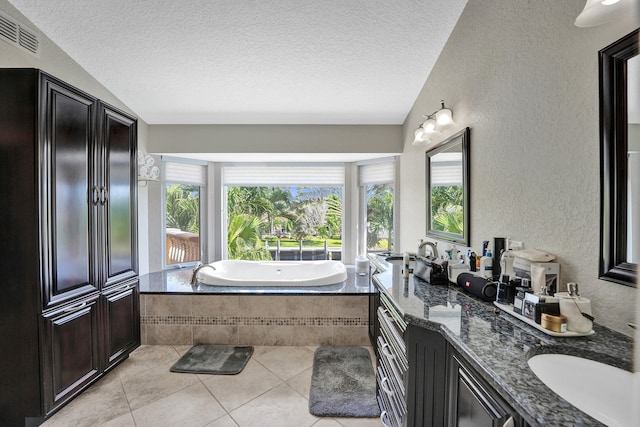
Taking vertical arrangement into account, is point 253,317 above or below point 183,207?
below

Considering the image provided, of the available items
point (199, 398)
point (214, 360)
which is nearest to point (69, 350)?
point (199, 398)

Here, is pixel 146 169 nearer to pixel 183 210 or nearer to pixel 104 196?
pixel 183 210

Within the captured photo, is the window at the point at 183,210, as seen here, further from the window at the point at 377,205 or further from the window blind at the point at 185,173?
the window at the point at 377,205

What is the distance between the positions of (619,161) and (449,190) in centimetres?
123

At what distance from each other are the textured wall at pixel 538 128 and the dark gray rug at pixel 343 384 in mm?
1324

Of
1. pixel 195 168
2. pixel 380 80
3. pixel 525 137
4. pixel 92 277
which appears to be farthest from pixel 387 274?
pixel 195 168

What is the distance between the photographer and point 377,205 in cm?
380

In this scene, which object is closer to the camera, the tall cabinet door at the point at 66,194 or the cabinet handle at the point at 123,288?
the tall cabinet door at the point at 66,194

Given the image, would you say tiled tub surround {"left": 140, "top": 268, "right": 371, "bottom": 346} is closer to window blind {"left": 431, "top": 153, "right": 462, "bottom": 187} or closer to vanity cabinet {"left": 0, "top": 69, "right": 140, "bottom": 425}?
vanity cabinet {"left": 0, "top": 69, "right": 140, "bottom": 425}

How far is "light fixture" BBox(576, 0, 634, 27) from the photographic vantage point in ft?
2.52

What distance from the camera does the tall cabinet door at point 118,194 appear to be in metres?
2.11

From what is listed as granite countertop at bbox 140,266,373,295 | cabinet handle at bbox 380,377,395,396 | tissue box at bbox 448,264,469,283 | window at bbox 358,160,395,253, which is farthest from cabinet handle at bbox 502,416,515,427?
window at bbox 358,160,395,253

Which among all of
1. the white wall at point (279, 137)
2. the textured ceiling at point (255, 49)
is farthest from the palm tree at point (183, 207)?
the textured ceiling at point (255, 49)

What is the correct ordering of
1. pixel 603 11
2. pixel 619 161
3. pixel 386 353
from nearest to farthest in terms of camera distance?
pixel 603 11 < pixel 619 161 < pixel 386 353
